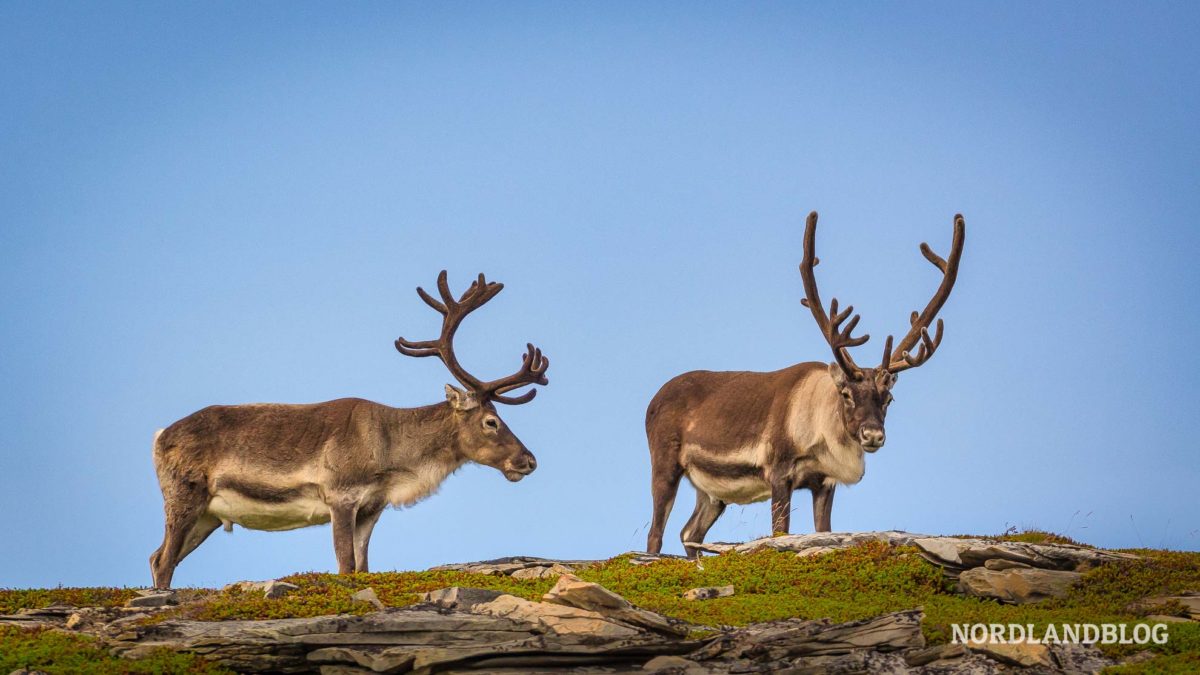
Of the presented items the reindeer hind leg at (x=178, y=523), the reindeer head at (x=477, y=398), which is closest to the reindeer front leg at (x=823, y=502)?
the reindeer head at (x=477, y=398)

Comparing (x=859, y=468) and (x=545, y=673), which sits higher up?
(x=859, y=468)

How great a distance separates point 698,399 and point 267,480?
6.18 m

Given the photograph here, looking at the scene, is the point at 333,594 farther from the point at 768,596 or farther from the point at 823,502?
the point at 823,502

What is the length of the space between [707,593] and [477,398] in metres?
7.27

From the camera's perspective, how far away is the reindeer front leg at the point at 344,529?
18.4 meters

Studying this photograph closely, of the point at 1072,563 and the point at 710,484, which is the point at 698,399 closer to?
the point at 710,484

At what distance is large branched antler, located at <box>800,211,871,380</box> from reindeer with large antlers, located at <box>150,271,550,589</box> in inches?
181

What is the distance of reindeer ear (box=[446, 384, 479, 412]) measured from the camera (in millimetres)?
20328

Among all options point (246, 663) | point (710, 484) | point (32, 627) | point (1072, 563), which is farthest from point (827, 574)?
point (32, 627)

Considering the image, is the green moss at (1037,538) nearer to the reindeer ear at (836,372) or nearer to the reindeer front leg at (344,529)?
the reindeer ear at (836,372)

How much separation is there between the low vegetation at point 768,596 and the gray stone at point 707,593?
0.14 meters

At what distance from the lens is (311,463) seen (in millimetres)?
19219

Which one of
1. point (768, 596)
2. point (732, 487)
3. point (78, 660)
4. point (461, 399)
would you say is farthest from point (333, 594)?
point (732, 487)

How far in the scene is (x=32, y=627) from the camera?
12.4 meters
